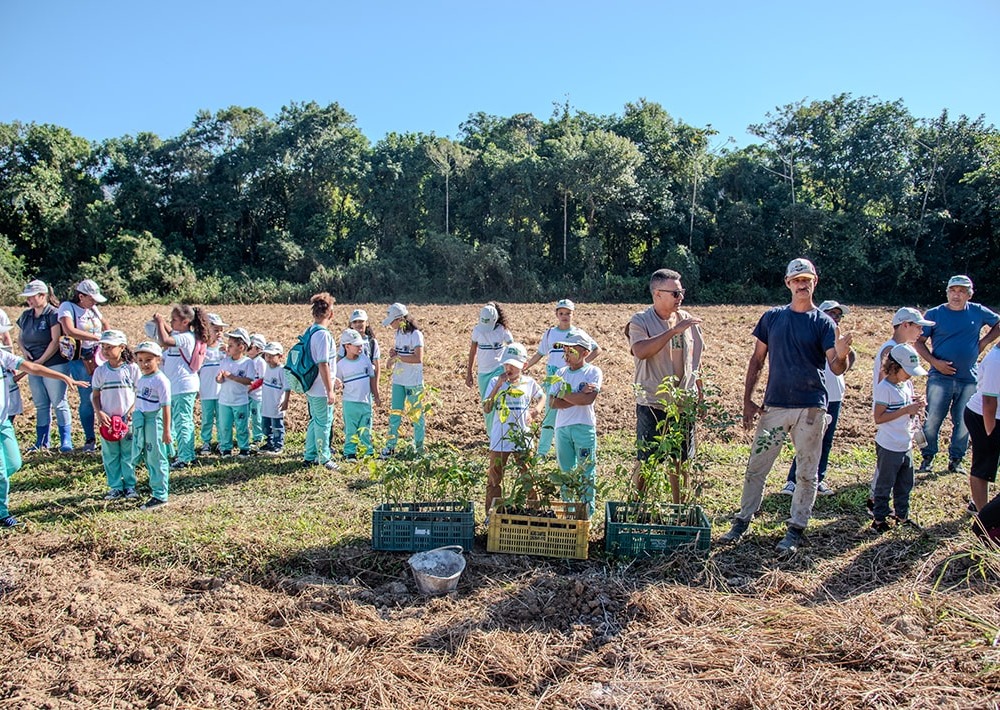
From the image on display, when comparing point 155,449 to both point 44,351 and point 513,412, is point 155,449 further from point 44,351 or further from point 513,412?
point 513,412

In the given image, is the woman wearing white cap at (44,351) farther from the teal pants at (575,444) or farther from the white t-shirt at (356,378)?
the teal pants at (575,444)

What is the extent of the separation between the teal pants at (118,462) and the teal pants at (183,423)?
875 mm

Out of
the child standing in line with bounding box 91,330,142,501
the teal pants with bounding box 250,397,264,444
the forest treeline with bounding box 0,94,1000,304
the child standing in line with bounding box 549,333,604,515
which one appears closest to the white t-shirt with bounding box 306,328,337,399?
the teal pants with bounding box 250,397,264,444

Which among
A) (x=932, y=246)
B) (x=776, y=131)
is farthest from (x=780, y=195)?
(x=932, y=246)

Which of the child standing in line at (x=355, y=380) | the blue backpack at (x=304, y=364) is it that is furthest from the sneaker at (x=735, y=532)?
the blue backpack at (x=304, y=364)

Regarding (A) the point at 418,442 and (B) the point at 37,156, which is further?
(B) the point at 37,156

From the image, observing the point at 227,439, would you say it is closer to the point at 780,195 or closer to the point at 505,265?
the point at 505,265

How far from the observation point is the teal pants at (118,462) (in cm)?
660

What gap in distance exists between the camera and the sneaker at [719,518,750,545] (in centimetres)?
553

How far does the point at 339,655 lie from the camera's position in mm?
4074

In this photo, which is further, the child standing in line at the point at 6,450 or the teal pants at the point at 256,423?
the teal pants at the point at 256,423

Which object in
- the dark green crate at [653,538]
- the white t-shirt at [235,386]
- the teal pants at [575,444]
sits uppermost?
the white t-shirt at [235,386]

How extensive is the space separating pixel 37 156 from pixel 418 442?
31440 mm

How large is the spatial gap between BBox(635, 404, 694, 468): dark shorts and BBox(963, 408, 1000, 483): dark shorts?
2.42 metres
